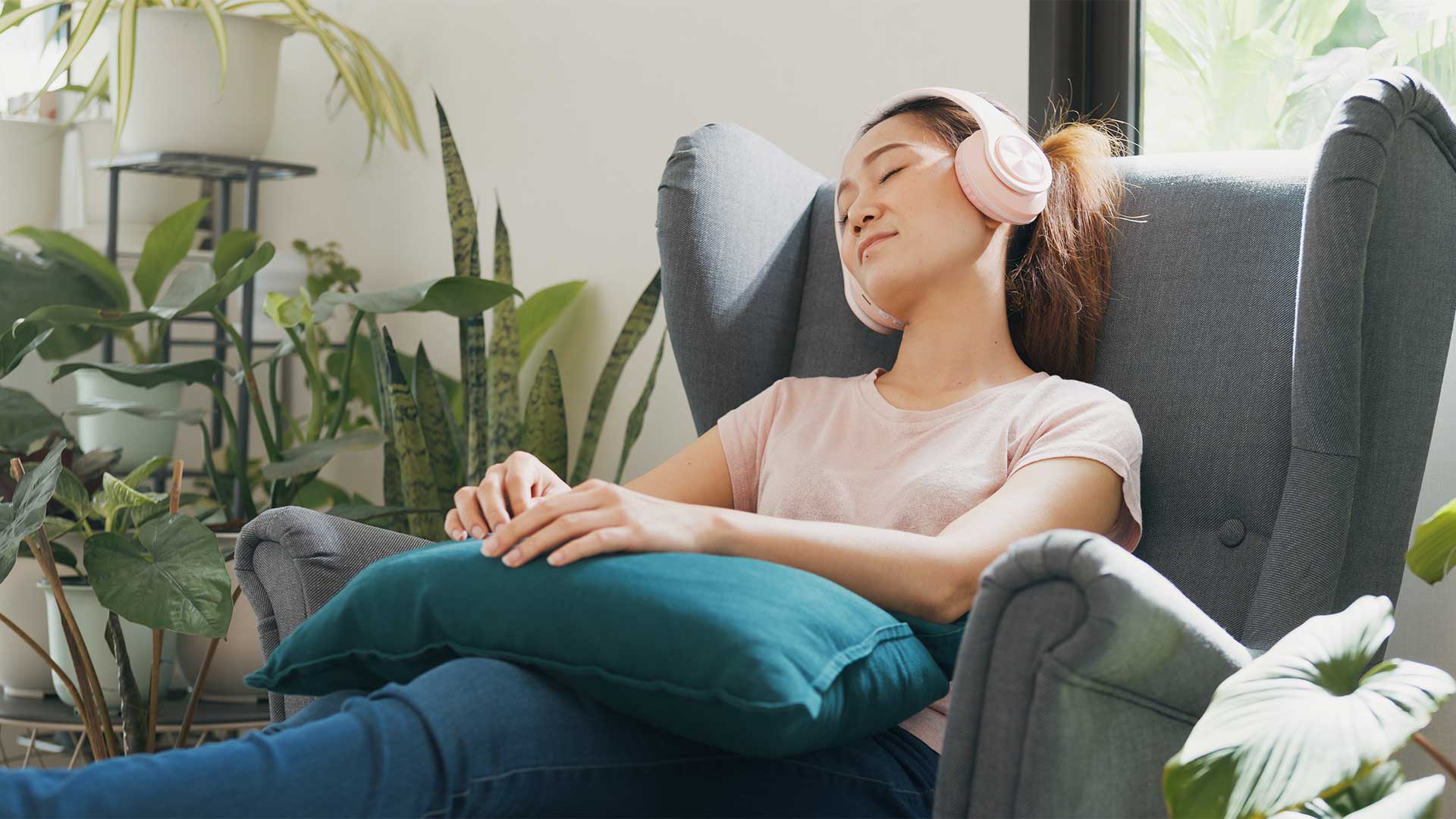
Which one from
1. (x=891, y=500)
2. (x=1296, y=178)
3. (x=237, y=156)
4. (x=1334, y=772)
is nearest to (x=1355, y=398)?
(x=1296, y=178)

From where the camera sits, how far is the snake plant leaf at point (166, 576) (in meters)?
1.44

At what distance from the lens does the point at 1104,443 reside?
117 cm

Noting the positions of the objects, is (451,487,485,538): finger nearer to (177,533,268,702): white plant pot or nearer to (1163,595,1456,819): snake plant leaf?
(1163,595,1456,819): snake plant leaf

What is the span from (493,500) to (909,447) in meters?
0.42

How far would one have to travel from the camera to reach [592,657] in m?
0.87

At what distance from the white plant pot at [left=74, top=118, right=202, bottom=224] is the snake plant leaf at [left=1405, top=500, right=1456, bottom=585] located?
2.65 meters

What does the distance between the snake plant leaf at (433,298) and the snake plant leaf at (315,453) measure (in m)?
0.20

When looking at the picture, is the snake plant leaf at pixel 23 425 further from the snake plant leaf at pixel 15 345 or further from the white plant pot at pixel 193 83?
the white plant pot at pixel 193 83

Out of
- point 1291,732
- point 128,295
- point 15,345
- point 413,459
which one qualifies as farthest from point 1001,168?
point 128,295

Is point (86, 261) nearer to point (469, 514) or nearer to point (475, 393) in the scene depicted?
point (475, 393)

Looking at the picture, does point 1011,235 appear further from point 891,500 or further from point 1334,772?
point 1334,772

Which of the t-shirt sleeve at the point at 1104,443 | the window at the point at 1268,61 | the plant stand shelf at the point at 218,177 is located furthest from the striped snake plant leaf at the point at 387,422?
the window at the point at 1268,61

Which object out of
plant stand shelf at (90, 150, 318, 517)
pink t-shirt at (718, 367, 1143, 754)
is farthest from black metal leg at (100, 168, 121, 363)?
pink t-shirt at (718, 367, 1143, 754)

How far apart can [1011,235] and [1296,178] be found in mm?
292
